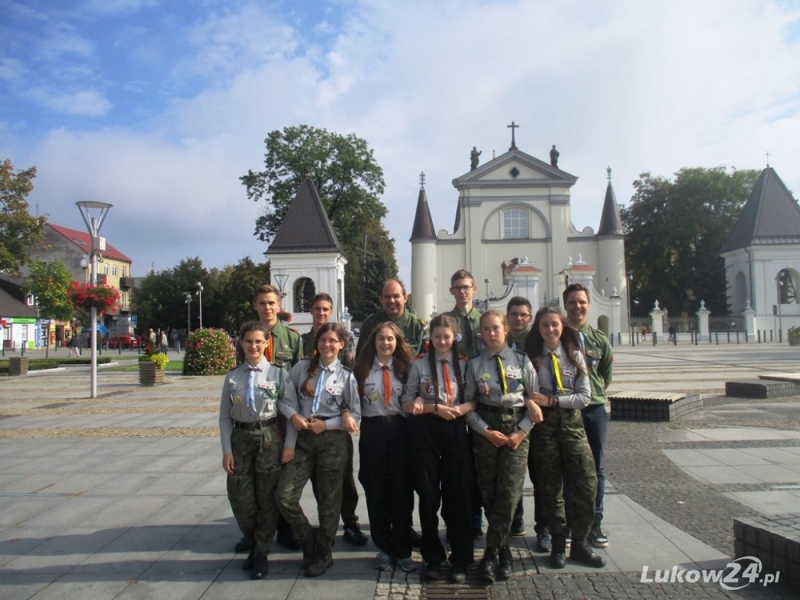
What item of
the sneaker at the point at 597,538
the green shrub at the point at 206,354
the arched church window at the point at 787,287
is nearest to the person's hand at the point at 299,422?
the sneaker at the point at 597,538

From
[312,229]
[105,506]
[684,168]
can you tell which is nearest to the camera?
[105,506]

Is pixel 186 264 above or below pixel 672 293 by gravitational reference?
above

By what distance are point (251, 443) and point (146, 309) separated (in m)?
63.7

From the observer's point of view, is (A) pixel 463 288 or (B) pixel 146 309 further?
(B) pixel 146 309

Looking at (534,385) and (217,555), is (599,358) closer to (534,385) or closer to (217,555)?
(534,385)

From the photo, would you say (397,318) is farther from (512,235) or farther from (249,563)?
(512,235)

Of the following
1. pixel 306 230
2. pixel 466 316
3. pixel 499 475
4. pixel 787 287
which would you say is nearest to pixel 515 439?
pixel 499 475

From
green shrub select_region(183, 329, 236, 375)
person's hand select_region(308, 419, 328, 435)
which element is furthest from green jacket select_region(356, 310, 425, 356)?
green shrub select_region(183, 329, 236, 375)

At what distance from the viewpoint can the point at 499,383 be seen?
4105mm

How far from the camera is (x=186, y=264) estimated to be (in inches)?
2494

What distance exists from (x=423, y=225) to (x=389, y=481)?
164 ft

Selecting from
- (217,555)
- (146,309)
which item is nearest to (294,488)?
(217,555)

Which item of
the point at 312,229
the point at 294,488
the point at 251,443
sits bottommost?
the point at 294,488

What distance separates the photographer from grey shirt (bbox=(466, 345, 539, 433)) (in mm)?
4082
